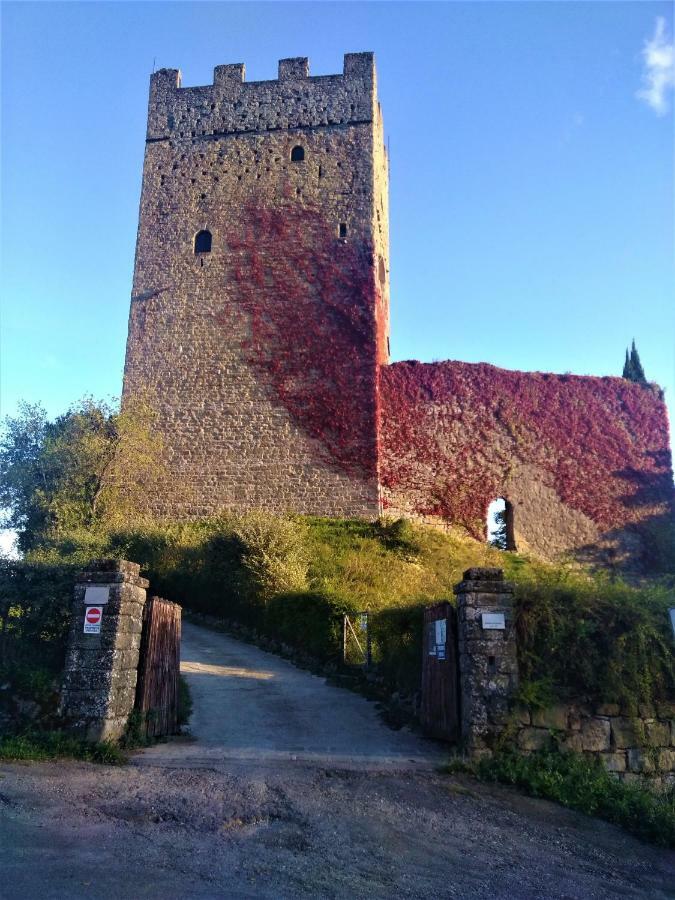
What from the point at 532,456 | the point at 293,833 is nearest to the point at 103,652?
the point at 293,833

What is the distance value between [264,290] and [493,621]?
1811cm

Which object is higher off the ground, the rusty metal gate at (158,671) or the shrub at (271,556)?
the shrub at (271,556)

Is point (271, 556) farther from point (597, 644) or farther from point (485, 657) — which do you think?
point (597, 644)

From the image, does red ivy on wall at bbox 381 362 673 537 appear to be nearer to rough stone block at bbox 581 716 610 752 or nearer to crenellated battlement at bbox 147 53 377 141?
crenellated battlement at bbox 147 53 377 141

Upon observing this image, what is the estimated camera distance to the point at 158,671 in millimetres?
8672

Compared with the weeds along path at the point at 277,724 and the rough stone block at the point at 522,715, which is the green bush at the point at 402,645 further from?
the rough stone block at the point at 522,715

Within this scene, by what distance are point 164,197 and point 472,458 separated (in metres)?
14.1

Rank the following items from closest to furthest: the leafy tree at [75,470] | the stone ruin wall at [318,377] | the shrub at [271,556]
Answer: the shrub at [271,556] < the leafy tree at [75,470] < the stone ruin wall at [318,377]

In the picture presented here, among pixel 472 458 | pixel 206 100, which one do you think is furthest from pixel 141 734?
pixel 206 100

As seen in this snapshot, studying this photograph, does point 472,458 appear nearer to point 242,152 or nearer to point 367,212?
point 367,212

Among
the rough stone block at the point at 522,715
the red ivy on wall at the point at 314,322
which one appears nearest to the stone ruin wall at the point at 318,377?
the red ivy on wall at the point at 314,322

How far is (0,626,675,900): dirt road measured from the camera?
15.1ft

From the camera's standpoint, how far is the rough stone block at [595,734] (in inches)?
293

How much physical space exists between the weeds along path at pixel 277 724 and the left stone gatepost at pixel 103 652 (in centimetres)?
59
